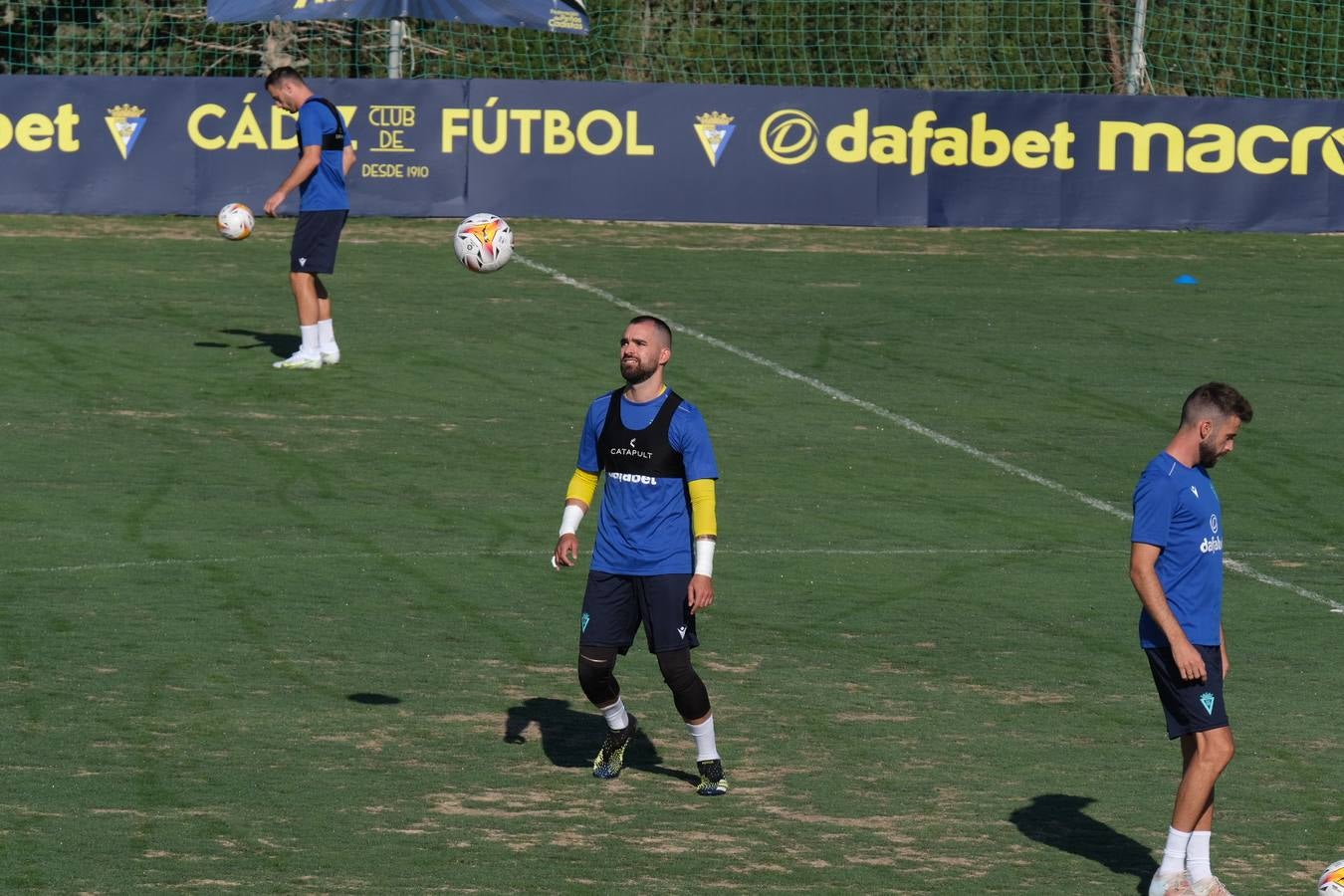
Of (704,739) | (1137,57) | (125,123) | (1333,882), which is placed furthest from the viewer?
(1137,57)

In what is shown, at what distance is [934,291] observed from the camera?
992 inches

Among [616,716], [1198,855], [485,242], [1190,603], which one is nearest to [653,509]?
[616,716]

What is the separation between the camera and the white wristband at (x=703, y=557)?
29.6ft

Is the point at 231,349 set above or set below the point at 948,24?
below

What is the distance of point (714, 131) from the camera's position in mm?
30094

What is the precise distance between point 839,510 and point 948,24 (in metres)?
22.5

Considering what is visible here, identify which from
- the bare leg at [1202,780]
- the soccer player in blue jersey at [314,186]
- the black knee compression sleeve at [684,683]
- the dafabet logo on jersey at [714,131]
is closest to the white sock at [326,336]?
the soccer player in blue jersey at [314,186]

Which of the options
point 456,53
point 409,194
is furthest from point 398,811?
point 456,53

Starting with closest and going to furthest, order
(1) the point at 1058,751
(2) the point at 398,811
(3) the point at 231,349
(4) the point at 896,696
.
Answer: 1. (2) the point at 398,811
2. (1) the point at 1058,751
3. (4) the point at 896,696
4. (3) the point at 231,349

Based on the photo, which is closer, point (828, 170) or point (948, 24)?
point (828, 170)

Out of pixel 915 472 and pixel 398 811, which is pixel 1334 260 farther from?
pixel 398 811

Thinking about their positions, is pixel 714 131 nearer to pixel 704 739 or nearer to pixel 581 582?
pixel 581 582

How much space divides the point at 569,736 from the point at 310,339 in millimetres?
10069

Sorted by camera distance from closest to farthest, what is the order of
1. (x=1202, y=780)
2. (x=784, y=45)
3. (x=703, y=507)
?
1. (x=1202, y=780)
2. (x=703, y=507)
3. (x=784, y=45)
